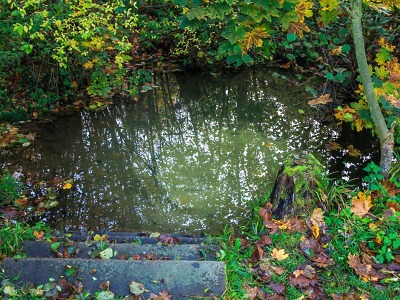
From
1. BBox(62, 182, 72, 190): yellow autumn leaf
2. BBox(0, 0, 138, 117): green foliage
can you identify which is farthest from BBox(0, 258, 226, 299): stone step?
BBox(0, 0, 138, 117): green foliage

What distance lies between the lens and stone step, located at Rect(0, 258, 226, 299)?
110 inches

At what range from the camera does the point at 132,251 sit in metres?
3.34

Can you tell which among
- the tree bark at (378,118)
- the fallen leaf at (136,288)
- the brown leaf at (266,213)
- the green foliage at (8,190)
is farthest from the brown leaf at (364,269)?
the green foliage at (8,190)

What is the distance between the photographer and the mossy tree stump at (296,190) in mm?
3898

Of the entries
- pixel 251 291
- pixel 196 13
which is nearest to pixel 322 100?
pixel 196 13

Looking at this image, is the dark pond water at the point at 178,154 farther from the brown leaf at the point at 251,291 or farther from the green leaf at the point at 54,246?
the brown leaf at the point at 251,291

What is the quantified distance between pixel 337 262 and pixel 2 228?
2.99 metres

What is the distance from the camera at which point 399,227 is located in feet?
12.2

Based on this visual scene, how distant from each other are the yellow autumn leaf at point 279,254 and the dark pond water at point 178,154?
119 cm

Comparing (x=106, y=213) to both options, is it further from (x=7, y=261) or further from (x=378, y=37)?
(x=378, y=37)

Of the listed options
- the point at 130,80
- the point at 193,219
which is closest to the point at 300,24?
the point at 193,219

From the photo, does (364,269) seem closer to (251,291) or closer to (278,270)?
(278,270)

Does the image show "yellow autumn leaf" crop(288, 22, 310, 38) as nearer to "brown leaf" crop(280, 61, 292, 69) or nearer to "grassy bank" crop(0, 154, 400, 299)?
"grassy bank" crop(0, 154, 400, 299)

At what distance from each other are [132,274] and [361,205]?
2.32 m
